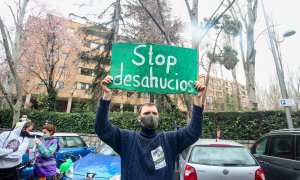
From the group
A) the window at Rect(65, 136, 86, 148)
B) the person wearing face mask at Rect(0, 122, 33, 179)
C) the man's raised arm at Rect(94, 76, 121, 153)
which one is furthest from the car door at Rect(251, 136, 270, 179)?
the window at Rect(65, 136, 86, 148)

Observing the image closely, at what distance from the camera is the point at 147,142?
7.80 feet

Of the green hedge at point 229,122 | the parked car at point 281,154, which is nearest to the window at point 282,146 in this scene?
the parked car at point 281,154

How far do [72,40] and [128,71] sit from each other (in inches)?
1072

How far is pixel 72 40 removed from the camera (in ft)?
93.2

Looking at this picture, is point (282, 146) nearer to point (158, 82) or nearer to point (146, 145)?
point (158, 82)

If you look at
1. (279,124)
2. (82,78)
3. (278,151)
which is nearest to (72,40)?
(82,78)

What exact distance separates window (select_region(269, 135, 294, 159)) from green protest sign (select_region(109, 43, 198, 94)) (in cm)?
380

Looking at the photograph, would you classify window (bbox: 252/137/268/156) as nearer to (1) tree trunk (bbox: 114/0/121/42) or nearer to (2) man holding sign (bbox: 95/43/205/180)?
(2) man holding sign (bbox: 95/43/205/180)

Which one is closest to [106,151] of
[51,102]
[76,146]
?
[76,146]

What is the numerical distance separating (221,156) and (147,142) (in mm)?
3587

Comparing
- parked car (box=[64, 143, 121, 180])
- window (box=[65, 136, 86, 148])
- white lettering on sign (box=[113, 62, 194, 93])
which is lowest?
parked car (box=[64, 143, 121, 180])

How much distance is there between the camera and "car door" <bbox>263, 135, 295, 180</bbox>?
5383 mm

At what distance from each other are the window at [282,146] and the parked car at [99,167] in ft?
11.7

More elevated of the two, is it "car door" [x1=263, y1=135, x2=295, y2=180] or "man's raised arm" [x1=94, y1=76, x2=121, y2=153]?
"man's raised arm" [x1=94, y1=76, x2=121, y2=153]
